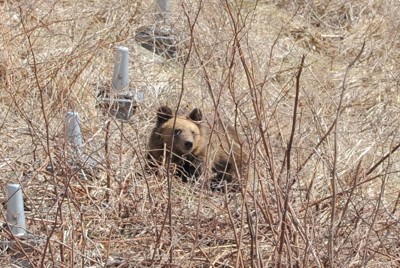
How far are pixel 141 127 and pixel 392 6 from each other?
13.7ft

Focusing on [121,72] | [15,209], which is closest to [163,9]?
[121,72]

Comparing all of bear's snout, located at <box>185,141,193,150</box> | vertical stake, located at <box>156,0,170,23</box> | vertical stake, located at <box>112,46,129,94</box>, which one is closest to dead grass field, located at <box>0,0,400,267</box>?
vertical stake, located at <box>156,0,170,23</box>

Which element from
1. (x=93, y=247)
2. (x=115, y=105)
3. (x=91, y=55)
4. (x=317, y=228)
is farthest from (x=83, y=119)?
(x=317, y=228)

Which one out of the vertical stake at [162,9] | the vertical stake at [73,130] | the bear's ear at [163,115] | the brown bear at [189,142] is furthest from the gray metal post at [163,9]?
the vertical stake at [73,130]

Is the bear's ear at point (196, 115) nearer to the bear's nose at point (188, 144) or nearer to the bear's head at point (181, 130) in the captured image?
the bear's head at point (181, 130)

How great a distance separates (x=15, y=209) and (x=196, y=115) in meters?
2.34

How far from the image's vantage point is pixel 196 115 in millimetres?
6945

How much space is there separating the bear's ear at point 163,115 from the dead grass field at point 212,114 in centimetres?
20

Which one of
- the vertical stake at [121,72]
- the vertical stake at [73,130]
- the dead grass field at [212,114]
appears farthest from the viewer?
the vertical stake at [121,72]

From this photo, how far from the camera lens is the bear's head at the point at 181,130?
6906 mm

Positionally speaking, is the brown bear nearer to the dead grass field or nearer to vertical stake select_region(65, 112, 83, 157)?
the dead grass field

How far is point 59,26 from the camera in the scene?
322 inches

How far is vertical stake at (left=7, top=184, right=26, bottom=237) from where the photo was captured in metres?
4.82

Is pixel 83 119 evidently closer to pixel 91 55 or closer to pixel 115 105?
pixel 115 105
